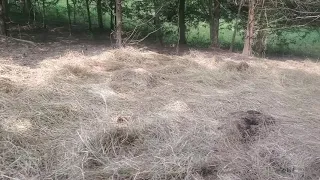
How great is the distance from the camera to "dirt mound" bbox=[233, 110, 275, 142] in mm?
3993

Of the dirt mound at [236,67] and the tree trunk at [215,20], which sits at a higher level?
the tree trunk at [215,20]

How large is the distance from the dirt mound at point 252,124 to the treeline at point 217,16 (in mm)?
4230

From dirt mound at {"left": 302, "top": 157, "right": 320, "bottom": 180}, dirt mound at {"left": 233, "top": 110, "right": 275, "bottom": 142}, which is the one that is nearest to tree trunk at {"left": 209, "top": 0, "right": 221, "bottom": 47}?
dirt mound at {"left": 233, "top": 110, "right": 275, "bottom": 142}

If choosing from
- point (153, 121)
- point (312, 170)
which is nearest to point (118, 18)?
point (153, 121)

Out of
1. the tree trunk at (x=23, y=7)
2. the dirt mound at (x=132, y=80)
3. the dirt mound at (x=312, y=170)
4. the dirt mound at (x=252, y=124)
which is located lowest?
the dirt mound at (x=312, y=170)

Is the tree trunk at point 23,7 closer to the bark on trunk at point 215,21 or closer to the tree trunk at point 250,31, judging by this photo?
the bark on trunk at point 215,21

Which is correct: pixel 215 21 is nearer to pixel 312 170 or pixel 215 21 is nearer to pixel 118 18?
pixel 118 18

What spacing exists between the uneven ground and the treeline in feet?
7.71

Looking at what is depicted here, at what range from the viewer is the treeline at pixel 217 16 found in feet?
28.2

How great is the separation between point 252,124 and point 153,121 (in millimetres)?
1182

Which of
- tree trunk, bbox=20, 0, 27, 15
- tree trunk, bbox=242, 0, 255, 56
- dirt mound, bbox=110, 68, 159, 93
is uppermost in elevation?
tree trunk, bbox=20, 0, 27, 15

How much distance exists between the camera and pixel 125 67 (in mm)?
6359

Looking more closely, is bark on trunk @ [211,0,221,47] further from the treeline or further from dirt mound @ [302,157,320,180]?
dirt mound @ [302,157,320,180]

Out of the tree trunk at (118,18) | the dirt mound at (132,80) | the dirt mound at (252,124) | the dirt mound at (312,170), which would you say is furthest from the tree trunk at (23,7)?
the dirt mound at (312,170)
